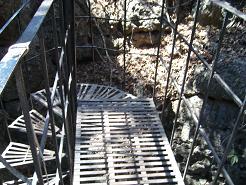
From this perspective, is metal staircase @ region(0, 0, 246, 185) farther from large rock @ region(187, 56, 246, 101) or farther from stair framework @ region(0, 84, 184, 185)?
large rock @ region(187, 56, 246, 101)

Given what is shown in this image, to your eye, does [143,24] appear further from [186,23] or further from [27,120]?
[27,120]

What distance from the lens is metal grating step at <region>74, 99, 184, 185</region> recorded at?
7.87 ft

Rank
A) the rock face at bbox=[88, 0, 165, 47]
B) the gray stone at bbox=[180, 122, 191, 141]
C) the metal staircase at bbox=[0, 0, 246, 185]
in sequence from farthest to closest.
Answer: the rock face at bbox=[88, 0, 165, 47] → the gray stone at bbox=[180, 122, 191, 141] → the metal staircase at bbox=[0, 0, 246, 185]

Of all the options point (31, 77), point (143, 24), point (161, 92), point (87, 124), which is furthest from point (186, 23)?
point (87, 124)

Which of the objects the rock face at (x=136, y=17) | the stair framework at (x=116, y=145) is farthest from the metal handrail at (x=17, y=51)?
the rock face at (x=136, y=17)

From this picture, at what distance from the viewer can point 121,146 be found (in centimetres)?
267

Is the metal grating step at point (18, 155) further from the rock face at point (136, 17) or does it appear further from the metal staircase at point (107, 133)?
the rock face at point (136, 17)

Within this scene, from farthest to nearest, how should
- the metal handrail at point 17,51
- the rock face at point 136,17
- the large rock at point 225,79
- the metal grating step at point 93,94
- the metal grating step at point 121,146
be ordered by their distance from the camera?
the rock face at point 136,17
the large rock at point 225,79
the metal grating step at point 93,94
the metal grating step at point 121,146
the metal handrail at point 17,51

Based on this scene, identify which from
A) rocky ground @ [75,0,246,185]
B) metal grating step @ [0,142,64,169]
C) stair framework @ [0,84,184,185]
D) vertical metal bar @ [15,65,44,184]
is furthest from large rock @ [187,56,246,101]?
vertical metal bar @ [15,65,44,184]

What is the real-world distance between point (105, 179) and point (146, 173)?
33 cm

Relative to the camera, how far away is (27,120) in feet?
3.48

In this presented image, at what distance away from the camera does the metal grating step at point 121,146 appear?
2.40m

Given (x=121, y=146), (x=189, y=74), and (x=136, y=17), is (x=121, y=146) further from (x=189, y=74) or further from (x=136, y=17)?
(x=136, y=17)

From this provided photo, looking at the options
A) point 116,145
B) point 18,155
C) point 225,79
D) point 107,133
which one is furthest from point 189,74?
point 18,155
